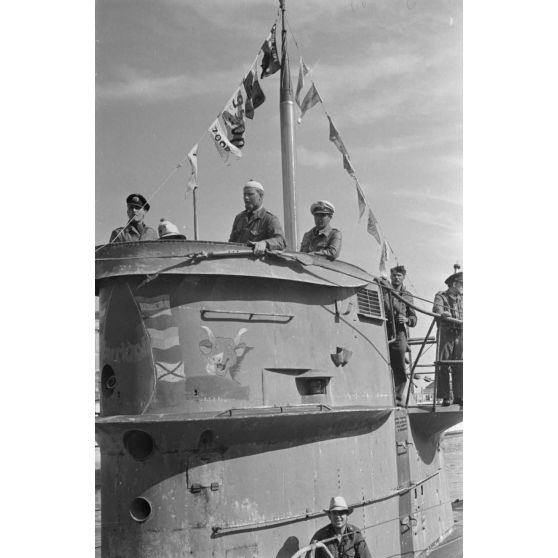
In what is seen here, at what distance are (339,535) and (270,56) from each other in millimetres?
3766

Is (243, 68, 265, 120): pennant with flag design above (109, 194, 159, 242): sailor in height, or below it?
above

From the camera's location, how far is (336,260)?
6.81 meters

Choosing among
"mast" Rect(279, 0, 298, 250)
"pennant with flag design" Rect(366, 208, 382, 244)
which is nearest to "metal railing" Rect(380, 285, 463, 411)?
"pennant with flag design" Rect(366, 208, 382, 244)

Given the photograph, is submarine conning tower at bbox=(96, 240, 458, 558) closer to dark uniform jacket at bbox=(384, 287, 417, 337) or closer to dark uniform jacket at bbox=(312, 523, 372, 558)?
dark uniform jacket at bbox=(312, 523, 372, 558)

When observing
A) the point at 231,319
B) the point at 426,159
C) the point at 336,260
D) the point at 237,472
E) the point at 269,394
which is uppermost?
the point at 426,159

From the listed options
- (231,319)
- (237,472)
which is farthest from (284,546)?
(231,319)

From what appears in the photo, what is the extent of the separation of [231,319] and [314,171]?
2.02 meters

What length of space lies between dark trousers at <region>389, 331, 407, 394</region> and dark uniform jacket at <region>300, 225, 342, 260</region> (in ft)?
4.08

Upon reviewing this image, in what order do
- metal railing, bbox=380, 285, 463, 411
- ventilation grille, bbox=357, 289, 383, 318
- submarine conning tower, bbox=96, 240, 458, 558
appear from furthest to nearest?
metal railing, bbox=380, 285, 463, 411
ventilation grille, bbox=357, 289, 383, 318
submarine conning tower, bbox=96, 240, 458, 558

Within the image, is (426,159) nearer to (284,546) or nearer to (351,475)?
(351,475)

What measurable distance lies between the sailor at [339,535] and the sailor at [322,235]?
1.84 m

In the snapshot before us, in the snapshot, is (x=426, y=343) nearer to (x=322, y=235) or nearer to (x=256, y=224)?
(x=322, y=235)

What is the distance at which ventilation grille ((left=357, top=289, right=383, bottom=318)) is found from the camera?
7.07 meters

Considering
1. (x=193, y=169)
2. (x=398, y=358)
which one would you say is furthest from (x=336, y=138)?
(x=398, y=358)
